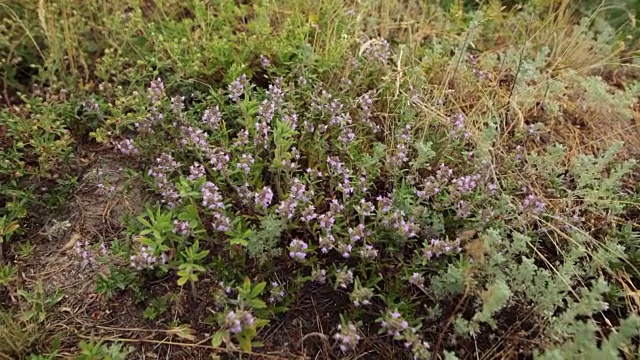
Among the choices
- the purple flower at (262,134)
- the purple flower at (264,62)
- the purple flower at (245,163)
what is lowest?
the purple flower at (245,163)

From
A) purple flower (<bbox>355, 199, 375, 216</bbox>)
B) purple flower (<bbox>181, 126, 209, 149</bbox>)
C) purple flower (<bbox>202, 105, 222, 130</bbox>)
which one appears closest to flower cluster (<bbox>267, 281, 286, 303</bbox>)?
purple flower (<bbox>355, 199, 375, 216</bbox>)

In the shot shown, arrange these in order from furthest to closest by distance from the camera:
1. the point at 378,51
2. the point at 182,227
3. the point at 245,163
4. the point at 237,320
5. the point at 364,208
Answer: the point at 378,51
the point at 245,163
the point at 364,208
the point at 182,227
the point at 237,320

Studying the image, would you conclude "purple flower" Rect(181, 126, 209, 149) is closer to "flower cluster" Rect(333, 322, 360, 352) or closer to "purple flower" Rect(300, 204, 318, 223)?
"purple flower" Rect(300, 204, 318, 223)

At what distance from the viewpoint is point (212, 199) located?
2238 millimetres

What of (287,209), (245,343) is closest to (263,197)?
(287,209)

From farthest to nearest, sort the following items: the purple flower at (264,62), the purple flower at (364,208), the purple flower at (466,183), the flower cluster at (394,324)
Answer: the purple flower at (264,62) → the purple flower at (466,183) → the purple flower at (364,208) → the flower cluster at (394,324)

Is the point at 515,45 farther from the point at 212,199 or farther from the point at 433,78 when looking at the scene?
the point at 212,199

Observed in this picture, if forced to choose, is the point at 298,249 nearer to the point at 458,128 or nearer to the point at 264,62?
the point at 458,128

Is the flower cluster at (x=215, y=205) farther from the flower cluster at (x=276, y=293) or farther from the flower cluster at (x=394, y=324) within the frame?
the flower cluster at (x=394, y=324)

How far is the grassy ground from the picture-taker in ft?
7.39

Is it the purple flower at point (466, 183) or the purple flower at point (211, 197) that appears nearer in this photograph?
the purple flower at point (211, 197)

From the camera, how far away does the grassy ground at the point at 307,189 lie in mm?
2252

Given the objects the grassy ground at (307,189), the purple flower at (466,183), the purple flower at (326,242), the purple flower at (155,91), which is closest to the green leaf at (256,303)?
the grassy ground at (307,189)

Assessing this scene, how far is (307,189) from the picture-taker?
263 centimetres
